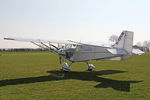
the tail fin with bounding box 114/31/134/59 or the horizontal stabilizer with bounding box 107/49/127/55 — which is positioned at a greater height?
the tail fin with bounding box 114/31/134/59

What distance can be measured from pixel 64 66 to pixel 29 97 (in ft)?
21.7

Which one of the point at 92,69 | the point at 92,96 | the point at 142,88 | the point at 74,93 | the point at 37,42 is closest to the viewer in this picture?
the point at 92,96

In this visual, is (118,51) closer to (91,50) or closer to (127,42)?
(127,42)

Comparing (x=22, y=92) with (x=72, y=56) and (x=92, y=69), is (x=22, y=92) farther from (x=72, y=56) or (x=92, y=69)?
(x=92, y=69)

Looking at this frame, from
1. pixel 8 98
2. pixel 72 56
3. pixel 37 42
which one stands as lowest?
pixel 8 98

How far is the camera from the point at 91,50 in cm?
1172

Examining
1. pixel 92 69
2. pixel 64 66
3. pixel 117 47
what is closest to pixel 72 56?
pixel 64 66

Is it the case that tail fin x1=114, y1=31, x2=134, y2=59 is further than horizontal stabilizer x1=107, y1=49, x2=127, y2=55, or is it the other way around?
tail fin x1=114, y1=31, x2=134, y2=59

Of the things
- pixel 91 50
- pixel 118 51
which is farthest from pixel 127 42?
pixel 91 50

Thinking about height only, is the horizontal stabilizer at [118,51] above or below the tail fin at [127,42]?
below

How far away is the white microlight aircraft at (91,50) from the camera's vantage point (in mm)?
10578

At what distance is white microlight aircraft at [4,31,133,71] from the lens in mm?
10578

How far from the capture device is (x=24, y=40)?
1153cm

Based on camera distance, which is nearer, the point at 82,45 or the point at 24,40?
the point at 24,40
